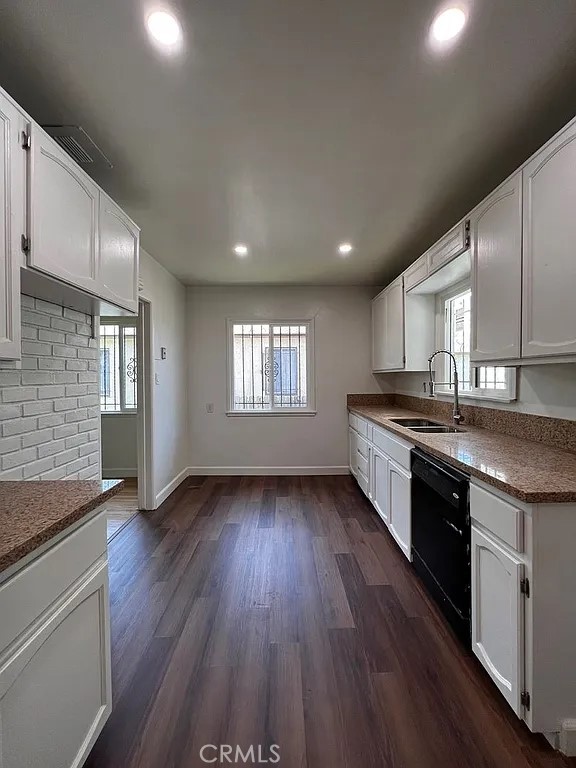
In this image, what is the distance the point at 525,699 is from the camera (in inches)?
51.3

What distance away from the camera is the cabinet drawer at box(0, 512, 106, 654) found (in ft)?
2.79

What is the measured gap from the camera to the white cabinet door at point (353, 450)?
4320 mm

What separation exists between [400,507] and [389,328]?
2.06 metres

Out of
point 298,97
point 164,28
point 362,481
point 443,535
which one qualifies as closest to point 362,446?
point 362,481

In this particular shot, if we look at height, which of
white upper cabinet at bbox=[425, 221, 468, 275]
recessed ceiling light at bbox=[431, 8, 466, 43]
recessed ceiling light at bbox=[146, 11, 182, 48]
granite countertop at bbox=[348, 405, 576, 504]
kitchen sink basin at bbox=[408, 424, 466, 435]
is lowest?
kitchen sink basin at bbox=[408, 424, 466, 435]

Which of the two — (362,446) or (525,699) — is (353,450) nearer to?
(362,446)

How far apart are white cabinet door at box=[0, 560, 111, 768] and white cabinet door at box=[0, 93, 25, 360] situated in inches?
32.2

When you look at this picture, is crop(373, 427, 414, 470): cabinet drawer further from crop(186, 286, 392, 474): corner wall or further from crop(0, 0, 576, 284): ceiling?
crop(0, 0, 576, 284): ceiling

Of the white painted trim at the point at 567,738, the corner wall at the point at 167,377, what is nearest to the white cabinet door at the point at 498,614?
the white painted trim at the point at 567,738

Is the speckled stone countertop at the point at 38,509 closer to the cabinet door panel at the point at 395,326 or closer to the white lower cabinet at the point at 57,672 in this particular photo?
the white lower cabinet at the point at 57,672

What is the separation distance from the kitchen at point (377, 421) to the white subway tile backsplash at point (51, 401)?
0.05 ft

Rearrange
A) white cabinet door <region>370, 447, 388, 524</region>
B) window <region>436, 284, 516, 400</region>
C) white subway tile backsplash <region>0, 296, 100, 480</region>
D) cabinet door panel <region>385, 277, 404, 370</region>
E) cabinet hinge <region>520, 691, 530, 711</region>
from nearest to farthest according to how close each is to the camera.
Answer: cabinet hinge <region>520, 691, 530, 711</region>, white subway tile backsplash <region>0, 296, 100, 480</region>, window <region>436, 284, 516, 400</region>, white cabinet door <region>370, 447, 388, 524</region>, cabinet door panel <region>385, 277, 404, 370</region>

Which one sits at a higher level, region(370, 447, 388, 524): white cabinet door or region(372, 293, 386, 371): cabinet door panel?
region(372, 293, 386, 371): cabinet door panel

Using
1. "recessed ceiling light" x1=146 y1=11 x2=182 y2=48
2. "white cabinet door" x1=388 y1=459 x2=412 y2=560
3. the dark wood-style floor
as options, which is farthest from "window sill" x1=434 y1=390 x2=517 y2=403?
"recessed ceiling light" x1=146 y1=11 x2=182 y2=48
